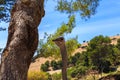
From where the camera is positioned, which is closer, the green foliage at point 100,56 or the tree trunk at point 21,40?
the tree trunk at point 21,40

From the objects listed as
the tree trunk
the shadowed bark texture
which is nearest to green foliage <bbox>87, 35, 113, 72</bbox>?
the shadowed bark texture

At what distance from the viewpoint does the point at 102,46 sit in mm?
65125

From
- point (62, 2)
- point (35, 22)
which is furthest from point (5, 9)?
point (35, 22)

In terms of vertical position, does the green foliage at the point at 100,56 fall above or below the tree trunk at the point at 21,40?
above

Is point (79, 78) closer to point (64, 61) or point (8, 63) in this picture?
point (64, 61)

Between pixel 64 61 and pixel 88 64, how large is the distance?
54493 millimetres

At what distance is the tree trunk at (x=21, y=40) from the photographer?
23.6ft

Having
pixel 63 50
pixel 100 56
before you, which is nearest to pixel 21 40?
pixel 63 50

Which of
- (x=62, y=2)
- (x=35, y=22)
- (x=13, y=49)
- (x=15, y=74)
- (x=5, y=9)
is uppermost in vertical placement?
(x=5, y=9)

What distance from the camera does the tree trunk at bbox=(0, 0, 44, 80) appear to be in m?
7.18

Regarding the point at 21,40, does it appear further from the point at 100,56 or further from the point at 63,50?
the point at 100,56

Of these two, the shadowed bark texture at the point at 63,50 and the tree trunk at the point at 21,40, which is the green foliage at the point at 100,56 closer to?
the shadowed bark texture at the point at 63,50

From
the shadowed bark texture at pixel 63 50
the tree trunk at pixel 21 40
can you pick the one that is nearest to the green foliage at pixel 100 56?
the shadowed bark texture at pixel 63 50

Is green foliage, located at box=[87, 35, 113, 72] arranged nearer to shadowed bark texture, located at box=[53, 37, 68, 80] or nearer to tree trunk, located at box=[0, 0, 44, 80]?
shadowed bark texture, located at box=[53, 37, 68, 80]
